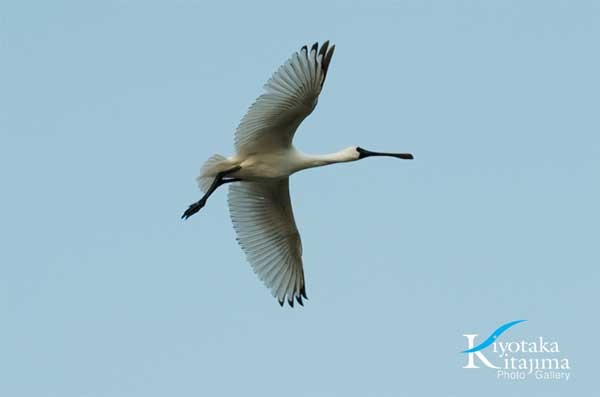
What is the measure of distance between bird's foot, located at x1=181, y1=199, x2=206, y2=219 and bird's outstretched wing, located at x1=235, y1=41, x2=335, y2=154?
0.92 meters

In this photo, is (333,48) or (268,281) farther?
(268,281)

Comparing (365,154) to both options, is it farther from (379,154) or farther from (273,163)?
(273,163)

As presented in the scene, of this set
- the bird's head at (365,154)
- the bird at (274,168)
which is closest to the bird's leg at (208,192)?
the bird at (274,168)

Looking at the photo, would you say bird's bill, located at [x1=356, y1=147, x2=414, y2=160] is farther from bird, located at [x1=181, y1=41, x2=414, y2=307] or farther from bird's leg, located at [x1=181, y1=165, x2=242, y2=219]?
bird's leg, located at [x1=181, y1=165, x2=242, y2=219]

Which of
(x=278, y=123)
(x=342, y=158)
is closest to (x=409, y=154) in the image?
(x=342, y=158)

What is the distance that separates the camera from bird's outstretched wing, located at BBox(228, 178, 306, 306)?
2020cm

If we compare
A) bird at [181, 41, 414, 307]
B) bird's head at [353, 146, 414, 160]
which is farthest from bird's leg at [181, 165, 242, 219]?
bird's head at [353, 146, 414, 160]

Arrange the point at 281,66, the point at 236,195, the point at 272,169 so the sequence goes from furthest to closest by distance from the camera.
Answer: the point at 236,195 → the point at 272,169 → the point at 281,66

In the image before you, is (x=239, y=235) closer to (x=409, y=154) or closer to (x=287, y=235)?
(x=287, y=235)

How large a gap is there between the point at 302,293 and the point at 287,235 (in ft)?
2.89

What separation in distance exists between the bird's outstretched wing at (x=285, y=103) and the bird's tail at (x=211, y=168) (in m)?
0.28

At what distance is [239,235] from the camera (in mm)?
20375

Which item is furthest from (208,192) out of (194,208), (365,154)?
(365,154)

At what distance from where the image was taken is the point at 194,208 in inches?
758
